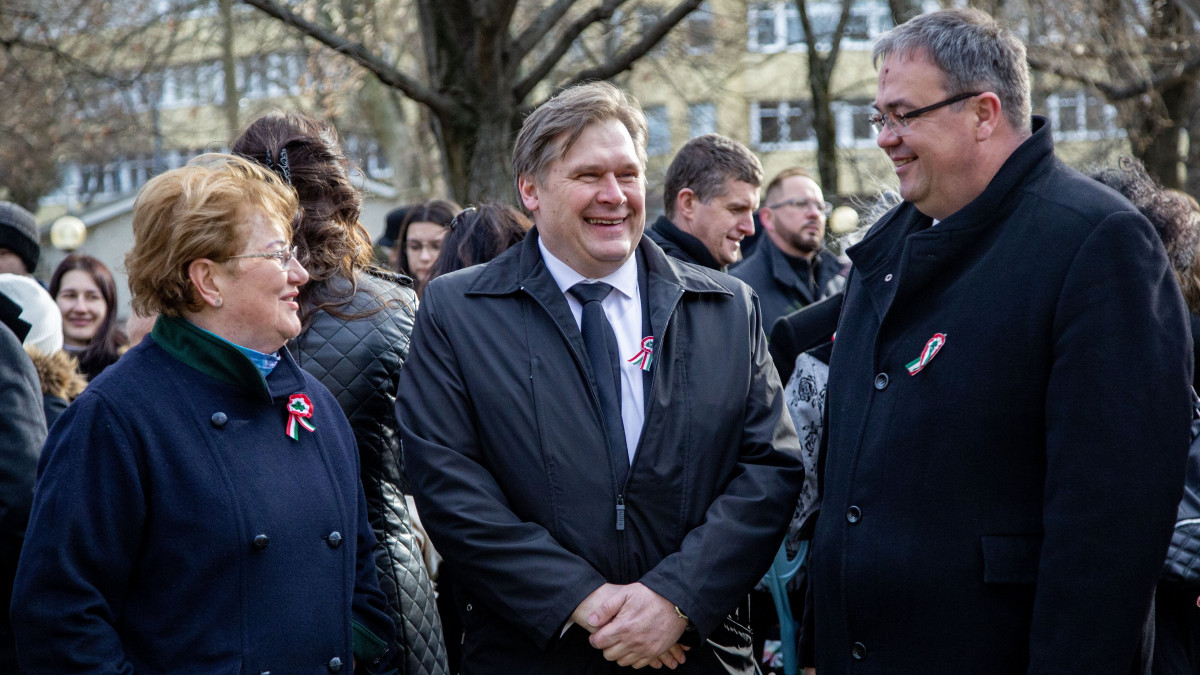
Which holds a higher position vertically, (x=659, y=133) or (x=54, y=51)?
(x=54, y=51)

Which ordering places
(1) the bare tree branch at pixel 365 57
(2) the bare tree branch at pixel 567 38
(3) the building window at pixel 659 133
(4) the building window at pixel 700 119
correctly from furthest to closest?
1. (3) the building window at pixel 659 133
2. (4) the building window at pixel 700 119
3. (2) the bare tree branch at pixel 567 38
4. (1) the bare tree branch at pixel 365 57

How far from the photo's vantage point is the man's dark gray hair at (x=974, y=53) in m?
2.68

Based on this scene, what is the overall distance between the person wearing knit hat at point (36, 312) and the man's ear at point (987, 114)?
3722 mm

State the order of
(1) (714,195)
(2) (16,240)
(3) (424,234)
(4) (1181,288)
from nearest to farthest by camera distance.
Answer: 1. (4) (1181,288)
2. (1) (714,195)
3. (2) (16,240)
4. (3) (424,234)

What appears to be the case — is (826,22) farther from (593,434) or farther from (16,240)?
(593,434)

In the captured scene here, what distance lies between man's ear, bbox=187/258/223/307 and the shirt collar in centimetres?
93

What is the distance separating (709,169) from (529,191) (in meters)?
2.41

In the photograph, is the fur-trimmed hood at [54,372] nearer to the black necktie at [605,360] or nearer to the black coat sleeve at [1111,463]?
the black necktie at [605,360]

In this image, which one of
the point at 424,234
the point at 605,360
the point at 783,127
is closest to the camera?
the point at 605,360

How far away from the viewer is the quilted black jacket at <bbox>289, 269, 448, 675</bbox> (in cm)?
315

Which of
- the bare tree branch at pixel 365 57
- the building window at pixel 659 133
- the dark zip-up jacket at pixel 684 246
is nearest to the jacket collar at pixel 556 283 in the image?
the dark zip-up jacket at pixel 684 246

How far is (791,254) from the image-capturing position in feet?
21.7

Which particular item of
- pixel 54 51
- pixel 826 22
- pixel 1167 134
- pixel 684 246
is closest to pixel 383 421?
pixel 684 246

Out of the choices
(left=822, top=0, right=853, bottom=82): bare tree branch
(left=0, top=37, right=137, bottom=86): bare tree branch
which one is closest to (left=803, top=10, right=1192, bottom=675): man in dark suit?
(left=0, top=37, right=137, bottom=86): bare tree branch
